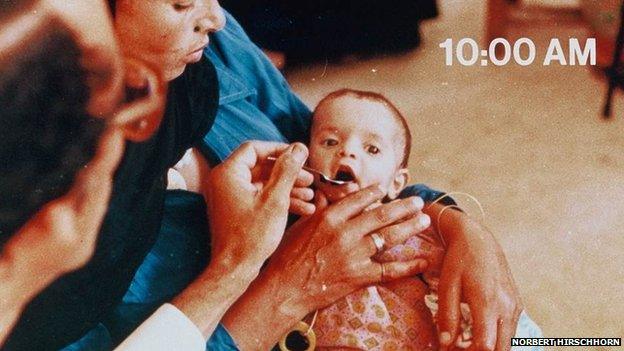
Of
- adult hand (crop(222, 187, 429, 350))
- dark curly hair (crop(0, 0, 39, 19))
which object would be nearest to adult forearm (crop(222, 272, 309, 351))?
adult hand (crop(222, 187, 429, 350))

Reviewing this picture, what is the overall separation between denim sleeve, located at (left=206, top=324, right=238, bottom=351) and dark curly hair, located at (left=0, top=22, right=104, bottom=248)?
10.3 inches

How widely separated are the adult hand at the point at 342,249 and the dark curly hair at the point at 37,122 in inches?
12.0

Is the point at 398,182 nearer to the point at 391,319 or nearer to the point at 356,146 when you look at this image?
the point at 356,146

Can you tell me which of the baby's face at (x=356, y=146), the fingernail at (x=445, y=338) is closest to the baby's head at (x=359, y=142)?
the baby's face at (x=356, y=146)

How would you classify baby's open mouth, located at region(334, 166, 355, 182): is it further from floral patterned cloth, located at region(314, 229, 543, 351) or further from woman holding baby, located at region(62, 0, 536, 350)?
floral patterned cloth, located at region(314, 229, 543, 351)

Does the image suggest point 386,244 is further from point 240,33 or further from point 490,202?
point 240,33

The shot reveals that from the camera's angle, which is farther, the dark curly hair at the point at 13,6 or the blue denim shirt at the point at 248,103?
the blue denim shirt at the point at 248,103

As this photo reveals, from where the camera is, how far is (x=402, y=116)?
1.09m

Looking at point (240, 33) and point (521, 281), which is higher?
point (240, 33)

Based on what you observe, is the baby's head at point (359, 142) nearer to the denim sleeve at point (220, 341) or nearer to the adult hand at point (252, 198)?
the adult hand at point (252, 198)

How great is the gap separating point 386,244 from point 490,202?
0.19 meters

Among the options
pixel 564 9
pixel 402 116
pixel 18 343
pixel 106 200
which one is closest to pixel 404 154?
pixel 402 116

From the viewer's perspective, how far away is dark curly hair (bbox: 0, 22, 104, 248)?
2.95ft

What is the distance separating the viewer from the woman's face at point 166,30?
91cm
